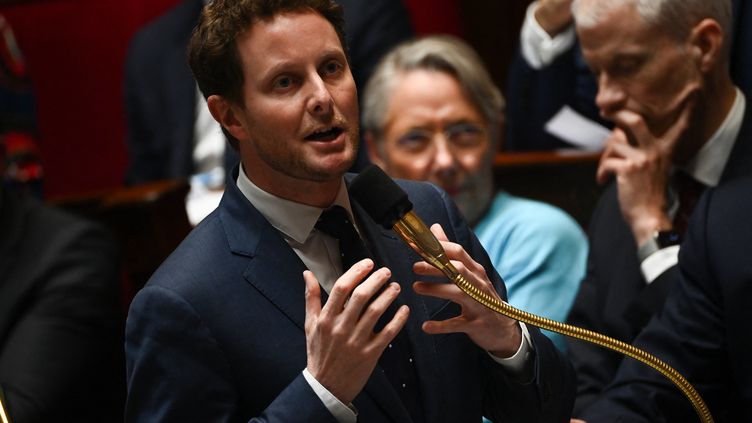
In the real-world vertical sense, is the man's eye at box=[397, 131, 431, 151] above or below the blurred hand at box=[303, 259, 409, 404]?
below

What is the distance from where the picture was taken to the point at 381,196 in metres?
1.00

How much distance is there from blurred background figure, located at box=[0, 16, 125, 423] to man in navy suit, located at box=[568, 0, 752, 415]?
0.72 m

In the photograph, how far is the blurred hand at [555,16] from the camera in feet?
6.82

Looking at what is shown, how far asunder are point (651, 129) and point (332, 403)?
0.81m

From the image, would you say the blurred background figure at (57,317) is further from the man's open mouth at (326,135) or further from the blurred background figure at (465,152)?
the man's open mouth at (326,135)

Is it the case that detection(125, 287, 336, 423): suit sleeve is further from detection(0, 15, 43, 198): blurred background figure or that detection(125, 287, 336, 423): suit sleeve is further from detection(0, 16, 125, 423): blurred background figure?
detection(0, 15, 43, 198): blurred background figure

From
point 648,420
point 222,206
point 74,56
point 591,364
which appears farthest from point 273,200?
point 74,56

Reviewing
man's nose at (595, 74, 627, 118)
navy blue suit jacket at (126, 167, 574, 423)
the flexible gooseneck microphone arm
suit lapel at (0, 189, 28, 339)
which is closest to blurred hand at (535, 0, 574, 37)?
man's nose at (595, 74, 627, 118)

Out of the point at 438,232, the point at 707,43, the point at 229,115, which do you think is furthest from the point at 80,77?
the point at 438,232

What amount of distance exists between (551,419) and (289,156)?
0.35 meters

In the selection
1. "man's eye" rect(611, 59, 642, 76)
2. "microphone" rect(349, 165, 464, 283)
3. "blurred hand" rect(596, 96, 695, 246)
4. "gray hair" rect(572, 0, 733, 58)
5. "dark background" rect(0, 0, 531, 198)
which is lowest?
"dark background" rect(0, 0, 531, 198)

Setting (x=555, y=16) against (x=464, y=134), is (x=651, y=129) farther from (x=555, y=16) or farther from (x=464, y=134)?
(x=555, y=16)

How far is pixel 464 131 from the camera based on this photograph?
6.10ft

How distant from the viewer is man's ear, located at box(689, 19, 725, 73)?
1.60m
